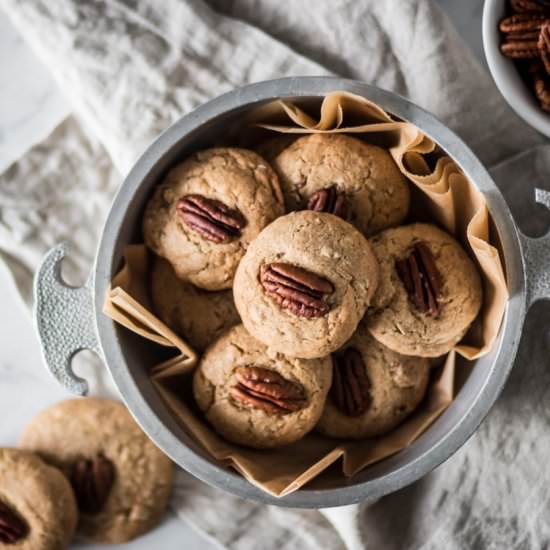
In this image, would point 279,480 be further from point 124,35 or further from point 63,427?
point 124,35

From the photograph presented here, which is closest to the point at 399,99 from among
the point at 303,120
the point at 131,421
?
the point at 303,120

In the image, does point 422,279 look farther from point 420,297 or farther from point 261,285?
point 261,285

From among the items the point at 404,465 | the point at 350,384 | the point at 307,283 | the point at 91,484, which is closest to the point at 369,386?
the point at 350,384

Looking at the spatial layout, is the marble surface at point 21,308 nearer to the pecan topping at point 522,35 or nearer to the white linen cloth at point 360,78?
the white linen cloth at point 360,78

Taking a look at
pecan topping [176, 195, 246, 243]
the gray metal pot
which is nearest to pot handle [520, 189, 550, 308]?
the gray metal pot

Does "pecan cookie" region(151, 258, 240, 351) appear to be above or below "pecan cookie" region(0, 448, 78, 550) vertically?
A: above

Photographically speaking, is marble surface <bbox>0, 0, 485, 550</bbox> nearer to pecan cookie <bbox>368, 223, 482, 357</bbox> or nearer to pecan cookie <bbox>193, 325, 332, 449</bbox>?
pecan cookie <bbox>193, 325, 332, 449</bbox>
